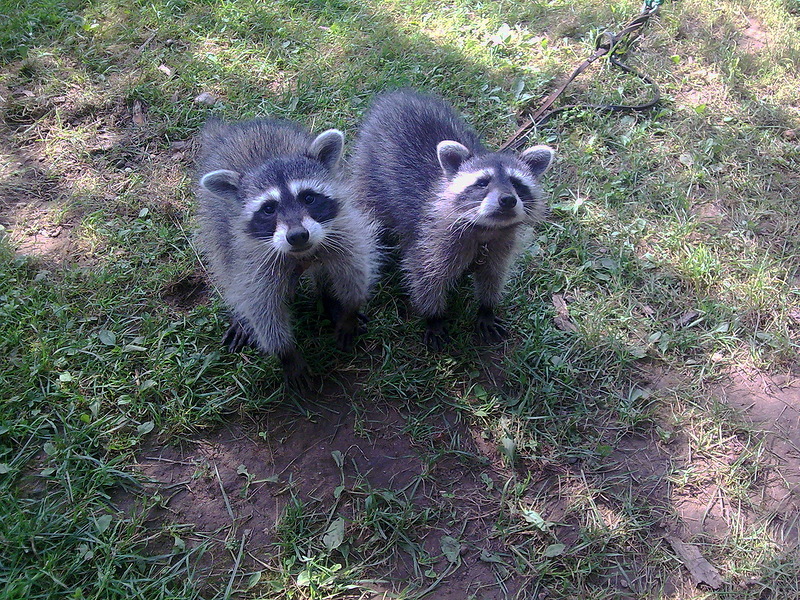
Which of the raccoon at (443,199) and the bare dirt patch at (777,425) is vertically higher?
the raccoon at (443,199)

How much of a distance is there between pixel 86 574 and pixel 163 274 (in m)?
1.75

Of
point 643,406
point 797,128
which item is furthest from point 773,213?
point 643,406

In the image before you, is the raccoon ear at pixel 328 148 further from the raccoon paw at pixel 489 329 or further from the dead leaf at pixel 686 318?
the dead leaf at pixel 686 318

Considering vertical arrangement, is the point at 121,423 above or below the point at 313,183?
below

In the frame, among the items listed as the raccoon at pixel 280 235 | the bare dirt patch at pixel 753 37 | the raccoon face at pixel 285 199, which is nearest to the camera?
the raccoon face at pixel 285 199

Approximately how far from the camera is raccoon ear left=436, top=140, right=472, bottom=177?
325cm

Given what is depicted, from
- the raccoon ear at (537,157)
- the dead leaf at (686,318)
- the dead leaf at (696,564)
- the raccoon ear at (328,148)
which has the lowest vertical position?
the dead leaf at (696,564)


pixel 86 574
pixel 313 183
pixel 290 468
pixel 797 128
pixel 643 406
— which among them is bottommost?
pixel 86 574

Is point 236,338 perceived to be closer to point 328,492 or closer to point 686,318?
point 328,492

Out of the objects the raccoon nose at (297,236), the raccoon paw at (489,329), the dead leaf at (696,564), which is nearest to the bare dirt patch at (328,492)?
the raccoon paw at (489,329)

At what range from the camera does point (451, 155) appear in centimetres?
329

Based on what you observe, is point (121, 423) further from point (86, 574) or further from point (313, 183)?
point (313, 183)

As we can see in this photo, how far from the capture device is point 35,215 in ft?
12.9

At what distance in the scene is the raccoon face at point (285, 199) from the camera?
282 centimetres
